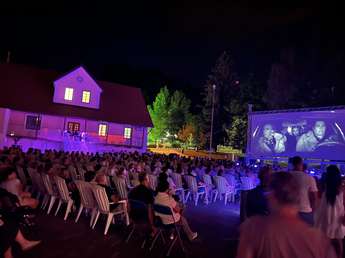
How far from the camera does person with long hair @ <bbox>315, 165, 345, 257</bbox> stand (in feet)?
16.8

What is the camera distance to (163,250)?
695 cm

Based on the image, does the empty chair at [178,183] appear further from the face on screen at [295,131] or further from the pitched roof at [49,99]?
the pitched roof at [49,99]

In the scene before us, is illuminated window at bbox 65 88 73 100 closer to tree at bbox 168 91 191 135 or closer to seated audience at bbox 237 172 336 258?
tree at bbox 168 91 191 135

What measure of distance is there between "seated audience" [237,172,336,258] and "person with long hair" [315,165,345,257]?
109 inches

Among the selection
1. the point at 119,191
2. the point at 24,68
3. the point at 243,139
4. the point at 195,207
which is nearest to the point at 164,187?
the point at 119,191

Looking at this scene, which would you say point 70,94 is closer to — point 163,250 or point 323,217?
point 163,250

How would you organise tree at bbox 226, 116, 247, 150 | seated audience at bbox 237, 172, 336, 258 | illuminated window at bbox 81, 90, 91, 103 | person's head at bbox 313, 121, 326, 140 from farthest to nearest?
tree at bbox 226, 116, 247, 150 → illuminated window at bbox 81, 90, 91, 103 → person's head at bbox 313, 121, 326, 140 → seated audience at bbox 237, 172, 336, 258

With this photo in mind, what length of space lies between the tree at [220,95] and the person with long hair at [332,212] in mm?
42911

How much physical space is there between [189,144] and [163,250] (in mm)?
40531

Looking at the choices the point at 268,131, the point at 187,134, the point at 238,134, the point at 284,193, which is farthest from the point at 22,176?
the point at 187,134

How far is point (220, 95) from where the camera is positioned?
170 feet

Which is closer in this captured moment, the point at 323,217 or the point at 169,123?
the point at 323,217

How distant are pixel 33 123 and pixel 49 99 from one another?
2.70 metres

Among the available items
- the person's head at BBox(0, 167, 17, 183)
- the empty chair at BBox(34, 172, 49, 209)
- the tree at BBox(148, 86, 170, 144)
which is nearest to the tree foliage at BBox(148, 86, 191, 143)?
the tree at BBox(148, 86, 170, 144)
